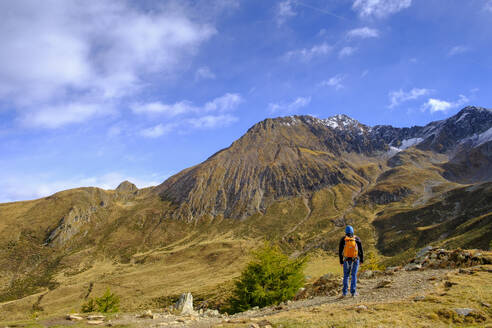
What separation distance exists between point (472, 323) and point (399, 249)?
11269 centimetres

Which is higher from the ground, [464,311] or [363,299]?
[464,311]

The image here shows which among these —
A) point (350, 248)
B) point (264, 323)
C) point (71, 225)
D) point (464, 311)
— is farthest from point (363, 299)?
point (71, 225)

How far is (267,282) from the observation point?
27.8 m

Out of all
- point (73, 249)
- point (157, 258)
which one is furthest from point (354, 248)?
point (73, 249)

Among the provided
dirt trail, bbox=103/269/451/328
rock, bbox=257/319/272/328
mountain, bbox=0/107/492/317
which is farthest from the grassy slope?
rock, bbox=257/319/272/328

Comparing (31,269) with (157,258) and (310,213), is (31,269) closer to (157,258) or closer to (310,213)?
(157,258)

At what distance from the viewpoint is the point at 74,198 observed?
638 feet

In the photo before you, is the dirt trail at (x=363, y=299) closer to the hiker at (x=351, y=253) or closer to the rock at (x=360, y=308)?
the hiker at (x=351, y=253)

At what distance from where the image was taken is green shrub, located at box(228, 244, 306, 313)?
26891mm

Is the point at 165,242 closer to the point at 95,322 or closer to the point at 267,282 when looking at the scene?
the point at 267,282

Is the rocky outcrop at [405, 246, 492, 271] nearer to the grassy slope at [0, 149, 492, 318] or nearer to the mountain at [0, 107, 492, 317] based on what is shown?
the mountain at [0, 107, 492, 317]

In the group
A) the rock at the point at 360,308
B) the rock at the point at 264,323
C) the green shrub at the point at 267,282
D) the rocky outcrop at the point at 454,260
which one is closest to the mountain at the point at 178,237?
the rocky outcrop at the point at 454,260

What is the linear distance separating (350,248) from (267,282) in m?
15.4

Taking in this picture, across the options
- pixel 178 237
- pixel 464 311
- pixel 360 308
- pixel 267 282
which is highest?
pixel 360 308
